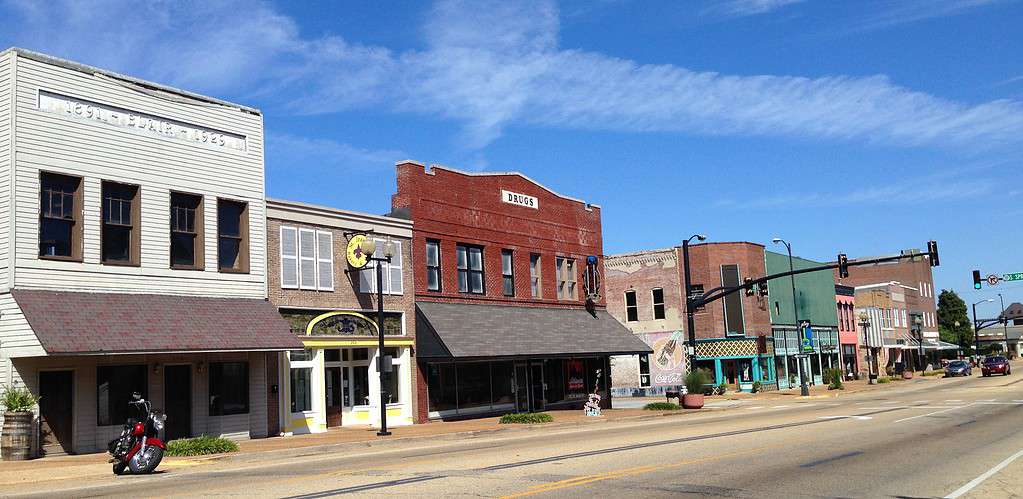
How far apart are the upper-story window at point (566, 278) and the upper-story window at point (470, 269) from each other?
5.04 m

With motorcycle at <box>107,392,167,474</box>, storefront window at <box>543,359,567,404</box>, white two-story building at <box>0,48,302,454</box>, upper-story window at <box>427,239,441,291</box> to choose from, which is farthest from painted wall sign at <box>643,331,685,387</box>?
motorcycle at <box>107,392,167,474</box>

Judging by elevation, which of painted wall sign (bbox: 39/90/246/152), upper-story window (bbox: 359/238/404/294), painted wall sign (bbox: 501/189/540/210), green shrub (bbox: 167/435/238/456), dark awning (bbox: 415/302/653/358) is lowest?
green shrub (bbox: 167/435/238/456)

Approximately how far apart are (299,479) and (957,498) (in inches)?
376

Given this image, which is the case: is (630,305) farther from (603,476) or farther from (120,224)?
(603,476)

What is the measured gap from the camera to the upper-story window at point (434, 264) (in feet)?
109

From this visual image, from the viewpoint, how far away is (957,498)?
37.6 ft

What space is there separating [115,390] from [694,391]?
79.2 feet

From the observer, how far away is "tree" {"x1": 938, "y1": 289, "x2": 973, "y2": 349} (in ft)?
397

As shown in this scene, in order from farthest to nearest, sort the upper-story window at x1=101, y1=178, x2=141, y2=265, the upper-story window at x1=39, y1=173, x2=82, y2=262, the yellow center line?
the upper-story window at x1=101, y1=178, x2=141, y2=265, the upper-story window at x1=39, y1=173, x2=82, y2=262, the yellow center line

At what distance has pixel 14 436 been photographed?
20250mm

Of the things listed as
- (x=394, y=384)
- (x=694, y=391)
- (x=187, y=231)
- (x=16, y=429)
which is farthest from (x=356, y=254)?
(x=694, y=391)

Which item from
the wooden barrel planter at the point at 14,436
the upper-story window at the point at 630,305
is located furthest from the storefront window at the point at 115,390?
the upper-story window at the point at 630,305

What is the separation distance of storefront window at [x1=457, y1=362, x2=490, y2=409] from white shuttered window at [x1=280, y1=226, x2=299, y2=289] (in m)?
8.22

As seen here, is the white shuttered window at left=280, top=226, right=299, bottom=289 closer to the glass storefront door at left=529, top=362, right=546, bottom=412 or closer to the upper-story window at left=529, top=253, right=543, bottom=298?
the glass storefront door at left=529, top=362, right=546, bottom=412
